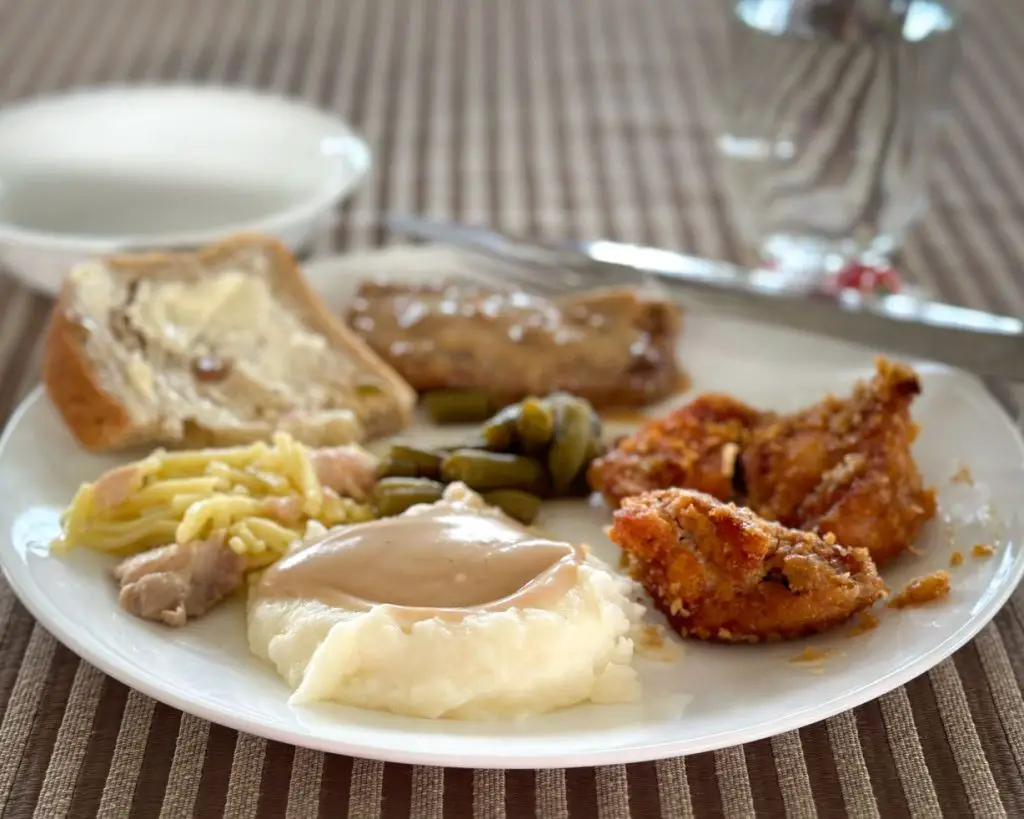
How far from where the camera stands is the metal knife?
3.59m

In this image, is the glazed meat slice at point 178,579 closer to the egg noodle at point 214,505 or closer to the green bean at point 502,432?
the egg noodle at point 214,505

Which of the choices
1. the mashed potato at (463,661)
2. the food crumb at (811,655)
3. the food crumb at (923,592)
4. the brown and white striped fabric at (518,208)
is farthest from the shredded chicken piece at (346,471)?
the food crumb at (923,592)

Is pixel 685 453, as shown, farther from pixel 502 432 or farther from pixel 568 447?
pixel 502 432

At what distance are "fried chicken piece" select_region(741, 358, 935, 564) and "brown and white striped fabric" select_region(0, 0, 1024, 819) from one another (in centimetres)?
Result: 38

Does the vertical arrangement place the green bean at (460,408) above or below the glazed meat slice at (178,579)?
below

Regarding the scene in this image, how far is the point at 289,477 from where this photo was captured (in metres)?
3.17

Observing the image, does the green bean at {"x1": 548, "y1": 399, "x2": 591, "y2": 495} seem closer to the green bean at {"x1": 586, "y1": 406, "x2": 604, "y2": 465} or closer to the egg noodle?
the green bean at {"x1": 586, "y1": 406, "x2": 604, "y2": 465}

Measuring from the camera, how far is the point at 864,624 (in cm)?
267

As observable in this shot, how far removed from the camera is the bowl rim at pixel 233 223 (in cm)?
397

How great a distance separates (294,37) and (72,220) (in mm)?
3032

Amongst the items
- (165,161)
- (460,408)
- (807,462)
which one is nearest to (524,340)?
(460,408)

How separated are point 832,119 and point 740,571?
8.34 feet

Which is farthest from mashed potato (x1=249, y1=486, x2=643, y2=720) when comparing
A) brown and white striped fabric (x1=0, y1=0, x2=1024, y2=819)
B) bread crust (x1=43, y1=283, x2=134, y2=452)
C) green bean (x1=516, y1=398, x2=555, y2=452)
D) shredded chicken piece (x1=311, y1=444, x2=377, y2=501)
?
bread crust (x1=43, y1=283, x2=134, y2=452)

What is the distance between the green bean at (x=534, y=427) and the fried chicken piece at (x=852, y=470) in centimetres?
59
